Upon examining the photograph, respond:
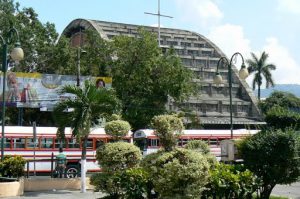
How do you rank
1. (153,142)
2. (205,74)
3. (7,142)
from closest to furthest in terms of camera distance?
(7,142)
(153,142)
(205,74)

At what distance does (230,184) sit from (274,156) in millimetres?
1529

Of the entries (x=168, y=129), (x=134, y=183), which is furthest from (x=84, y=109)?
(x=168, y=129)

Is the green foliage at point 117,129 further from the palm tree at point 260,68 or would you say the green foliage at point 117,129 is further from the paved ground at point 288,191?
the palm tree at point 260,68

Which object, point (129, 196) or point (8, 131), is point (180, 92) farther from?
point (129, 196)

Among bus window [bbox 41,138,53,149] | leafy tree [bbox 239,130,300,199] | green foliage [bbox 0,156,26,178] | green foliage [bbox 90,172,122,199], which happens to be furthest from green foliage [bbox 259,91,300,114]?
green foliage [bbox 90,172,122,199]

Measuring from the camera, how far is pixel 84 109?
19.3m

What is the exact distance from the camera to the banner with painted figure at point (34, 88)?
4091 cm

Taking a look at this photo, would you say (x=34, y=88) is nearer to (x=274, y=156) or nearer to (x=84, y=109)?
(x=84, y=109)

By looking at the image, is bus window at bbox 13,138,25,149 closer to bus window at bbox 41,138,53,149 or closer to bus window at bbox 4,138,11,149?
bus window at bbox 4,138,11,149

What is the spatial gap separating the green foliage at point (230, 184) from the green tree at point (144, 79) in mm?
28597

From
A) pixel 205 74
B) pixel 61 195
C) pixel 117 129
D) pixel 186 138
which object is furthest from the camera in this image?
pixel 205 74

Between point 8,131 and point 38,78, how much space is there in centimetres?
Result: 1419

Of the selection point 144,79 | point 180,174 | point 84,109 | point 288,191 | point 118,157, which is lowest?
point 288,191

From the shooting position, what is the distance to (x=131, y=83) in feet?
141
